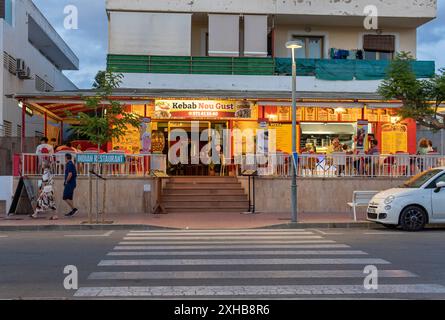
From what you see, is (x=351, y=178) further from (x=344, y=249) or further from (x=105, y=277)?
(x=105, y=277)

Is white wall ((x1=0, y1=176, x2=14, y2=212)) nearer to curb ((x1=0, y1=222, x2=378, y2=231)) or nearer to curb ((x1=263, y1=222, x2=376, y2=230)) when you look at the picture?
curb ((x1=0, y1=222, x2=378, y2=231))

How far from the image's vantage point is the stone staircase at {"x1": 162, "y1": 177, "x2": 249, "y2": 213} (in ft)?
68.1

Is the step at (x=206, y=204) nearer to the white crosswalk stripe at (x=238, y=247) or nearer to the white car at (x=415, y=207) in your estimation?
the white car at (x=415, y=207)

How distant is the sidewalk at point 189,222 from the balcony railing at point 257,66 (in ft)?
26.2

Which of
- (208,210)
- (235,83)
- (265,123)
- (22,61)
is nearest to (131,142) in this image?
(235,83)

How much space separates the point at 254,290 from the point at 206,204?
42.5 ft

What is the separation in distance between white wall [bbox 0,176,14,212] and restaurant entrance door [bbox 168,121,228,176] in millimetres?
6818

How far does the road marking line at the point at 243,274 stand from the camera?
29.5ft

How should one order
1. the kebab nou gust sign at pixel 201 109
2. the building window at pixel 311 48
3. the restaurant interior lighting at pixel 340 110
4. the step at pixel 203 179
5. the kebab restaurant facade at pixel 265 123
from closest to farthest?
the kebab restaurant facade at pixel 265 123 → the step at pixel 203 179 → the kebab nou gust sign at pixel 201 109 → the restaurant interior lighting at pixel 340 110 → the building window at pixel 311 48

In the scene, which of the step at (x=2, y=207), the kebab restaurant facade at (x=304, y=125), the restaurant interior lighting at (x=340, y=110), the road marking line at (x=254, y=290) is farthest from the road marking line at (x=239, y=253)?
the restaurant interior lighting at (x=340, y=110)

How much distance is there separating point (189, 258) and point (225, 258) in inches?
26.0

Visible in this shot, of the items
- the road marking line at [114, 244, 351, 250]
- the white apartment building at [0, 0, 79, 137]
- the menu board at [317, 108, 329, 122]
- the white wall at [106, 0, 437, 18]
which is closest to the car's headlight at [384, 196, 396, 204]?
the road marking line at [114, 244, 351, 250]
